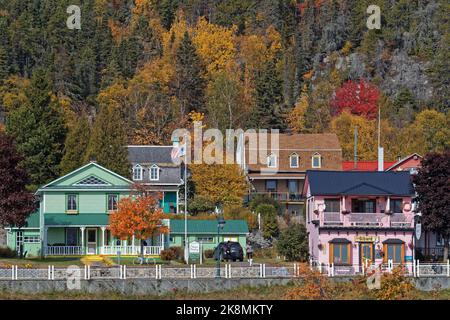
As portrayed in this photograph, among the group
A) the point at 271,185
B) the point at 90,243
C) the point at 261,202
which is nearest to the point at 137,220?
the point at 90,243

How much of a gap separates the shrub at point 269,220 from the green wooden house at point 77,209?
880cm

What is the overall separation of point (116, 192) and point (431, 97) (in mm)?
69947

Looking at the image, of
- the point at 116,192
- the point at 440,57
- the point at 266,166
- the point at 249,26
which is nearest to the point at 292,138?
the point at 266,166

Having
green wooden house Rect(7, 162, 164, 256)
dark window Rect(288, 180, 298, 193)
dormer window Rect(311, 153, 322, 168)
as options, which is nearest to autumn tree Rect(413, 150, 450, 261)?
green wooden house Rect(7, 162, 164, 256)

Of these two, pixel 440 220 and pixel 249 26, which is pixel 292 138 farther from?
pixel 249 26

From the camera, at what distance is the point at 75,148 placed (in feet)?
369

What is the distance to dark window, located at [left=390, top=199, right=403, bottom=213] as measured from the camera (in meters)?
89.0

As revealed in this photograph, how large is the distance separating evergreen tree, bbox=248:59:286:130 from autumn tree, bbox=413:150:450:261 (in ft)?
168

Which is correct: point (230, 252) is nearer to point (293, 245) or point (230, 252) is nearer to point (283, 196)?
point (293, 245)

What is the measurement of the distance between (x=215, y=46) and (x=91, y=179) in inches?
3319

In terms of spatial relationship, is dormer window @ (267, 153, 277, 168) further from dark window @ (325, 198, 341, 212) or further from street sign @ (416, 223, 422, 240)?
street sign @ (416, 223, 422, 240)

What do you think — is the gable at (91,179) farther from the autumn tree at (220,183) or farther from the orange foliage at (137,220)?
the autumn tree at (220,183)

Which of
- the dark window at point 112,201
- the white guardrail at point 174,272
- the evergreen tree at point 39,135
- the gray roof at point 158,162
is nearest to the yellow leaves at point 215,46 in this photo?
the evergreen tree at point 39,135
